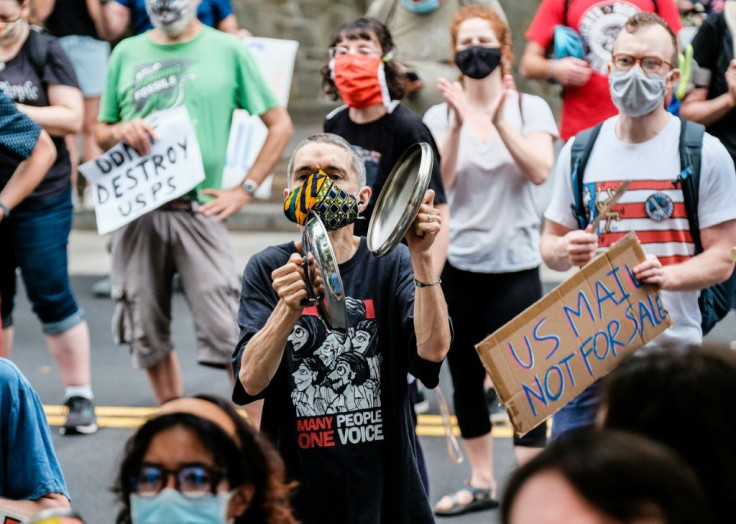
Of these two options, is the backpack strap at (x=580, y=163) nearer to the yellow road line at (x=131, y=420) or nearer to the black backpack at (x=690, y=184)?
the black backpack at (x=690, y=184)

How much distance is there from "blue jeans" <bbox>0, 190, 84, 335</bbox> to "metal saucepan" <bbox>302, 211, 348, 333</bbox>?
327 centimetres

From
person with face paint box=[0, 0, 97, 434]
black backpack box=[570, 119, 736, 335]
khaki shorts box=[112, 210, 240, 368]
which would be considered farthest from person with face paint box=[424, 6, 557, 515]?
person with face paint box=[0, 0, 97, 434]

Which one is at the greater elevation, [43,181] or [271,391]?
[271,391]

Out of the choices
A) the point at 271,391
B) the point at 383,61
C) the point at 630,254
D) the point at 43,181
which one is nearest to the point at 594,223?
the point at 630,254

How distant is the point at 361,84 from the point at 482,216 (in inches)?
29.6

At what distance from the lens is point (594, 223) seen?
13.1ft

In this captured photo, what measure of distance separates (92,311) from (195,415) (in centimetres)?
669

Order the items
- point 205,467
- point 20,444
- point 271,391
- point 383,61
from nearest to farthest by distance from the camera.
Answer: point 205,467 < point 20,444 < point 271,391 < point 383,61

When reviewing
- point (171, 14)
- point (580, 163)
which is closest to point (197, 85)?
point (171, 14)

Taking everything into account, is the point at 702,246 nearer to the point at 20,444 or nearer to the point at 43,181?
the point at 20,444

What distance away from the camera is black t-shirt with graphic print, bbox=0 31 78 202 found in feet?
19.2

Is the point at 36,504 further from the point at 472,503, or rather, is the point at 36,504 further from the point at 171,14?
the point at 171,14

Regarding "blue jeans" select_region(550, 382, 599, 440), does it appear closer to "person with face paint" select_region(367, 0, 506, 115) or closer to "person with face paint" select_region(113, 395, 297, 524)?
"person with face paint" select_region(113, 395, 297, 524)

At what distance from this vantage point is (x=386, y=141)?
5.07 m
